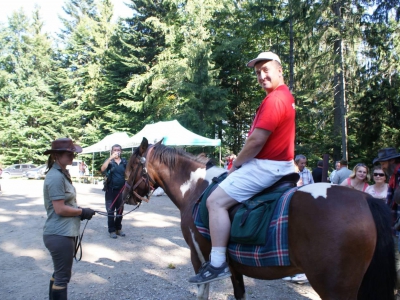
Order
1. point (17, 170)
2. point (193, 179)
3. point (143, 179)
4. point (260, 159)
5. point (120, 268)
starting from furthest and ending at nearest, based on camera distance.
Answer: point (17, 170)
point (120, 268)
point (143, 179)
point (193, 179)
point (260, 159)

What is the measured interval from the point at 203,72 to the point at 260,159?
19.9 m

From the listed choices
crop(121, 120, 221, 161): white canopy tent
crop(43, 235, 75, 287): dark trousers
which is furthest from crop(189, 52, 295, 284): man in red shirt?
crop(121, 120, 221, 161): white canopy tent

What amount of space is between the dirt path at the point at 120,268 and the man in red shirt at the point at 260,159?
1.88m

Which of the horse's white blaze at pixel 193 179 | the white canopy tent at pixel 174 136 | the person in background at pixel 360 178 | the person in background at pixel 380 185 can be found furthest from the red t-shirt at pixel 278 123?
the white canopy tent at pixel 174 136

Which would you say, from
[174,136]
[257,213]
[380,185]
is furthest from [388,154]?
[174,136]

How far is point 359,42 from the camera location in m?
14.9

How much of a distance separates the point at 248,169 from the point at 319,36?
600 inches

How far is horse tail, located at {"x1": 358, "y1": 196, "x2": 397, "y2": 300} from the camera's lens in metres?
2.30

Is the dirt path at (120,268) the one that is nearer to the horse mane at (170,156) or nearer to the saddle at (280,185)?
the horse mane at (170,156)

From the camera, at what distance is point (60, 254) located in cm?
311

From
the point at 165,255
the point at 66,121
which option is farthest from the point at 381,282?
the point at 66,121

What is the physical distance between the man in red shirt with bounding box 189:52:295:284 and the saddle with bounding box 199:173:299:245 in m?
Result: 0.06

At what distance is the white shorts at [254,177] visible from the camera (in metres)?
2.68

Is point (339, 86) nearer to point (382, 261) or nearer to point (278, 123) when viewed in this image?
point (278, 123)
